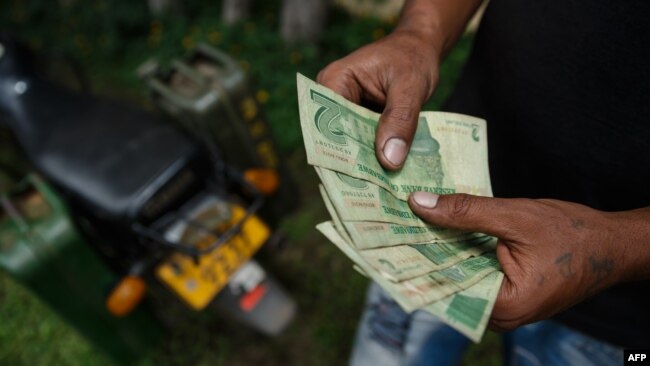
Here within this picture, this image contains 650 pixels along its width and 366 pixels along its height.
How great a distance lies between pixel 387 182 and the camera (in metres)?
1.08

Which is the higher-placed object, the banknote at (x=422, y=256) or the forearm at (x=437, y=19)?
the forearm at (x=437, y=19)

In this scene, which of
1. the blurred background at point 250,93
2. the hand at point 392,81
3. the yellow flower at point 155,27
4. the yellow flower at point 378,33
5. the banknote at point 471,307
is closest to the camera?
the banknote at point 471,307

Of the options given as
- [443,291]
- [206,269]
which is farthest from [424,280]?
[206,269]

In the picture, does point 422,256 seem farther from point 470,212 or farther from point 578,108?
point 578,108

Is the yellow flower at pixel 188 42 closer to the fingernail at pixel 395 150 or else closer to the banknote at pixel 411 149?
the banknote at pixel 411 149

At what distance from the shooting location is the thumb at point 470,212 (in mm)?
880

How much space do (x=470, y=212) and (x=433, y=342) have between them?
759 mm

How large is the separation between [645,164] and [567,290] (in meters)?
0.39

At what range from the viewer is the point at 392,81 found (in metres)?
1.08

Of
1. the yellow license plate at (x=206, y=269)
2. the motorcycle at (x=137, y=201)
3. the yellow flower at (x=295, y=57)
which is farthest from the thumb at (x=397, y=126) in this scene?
the yellow flower at (x=295, y=57)

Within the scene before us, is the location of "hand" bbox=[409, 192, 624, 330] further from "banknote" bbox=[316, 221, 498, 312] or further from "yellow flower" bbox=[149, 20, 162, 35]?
"yellow flower" bbox=[149, 20, 162, 35]

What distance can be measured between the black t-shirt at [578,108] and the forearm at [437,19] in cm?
9

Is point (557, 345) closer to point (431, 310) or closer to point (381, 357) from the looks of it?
point (381, 357)

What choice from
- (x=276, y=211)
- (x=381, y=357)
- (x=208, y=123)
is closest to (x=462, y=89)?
(x=381, y=357)
